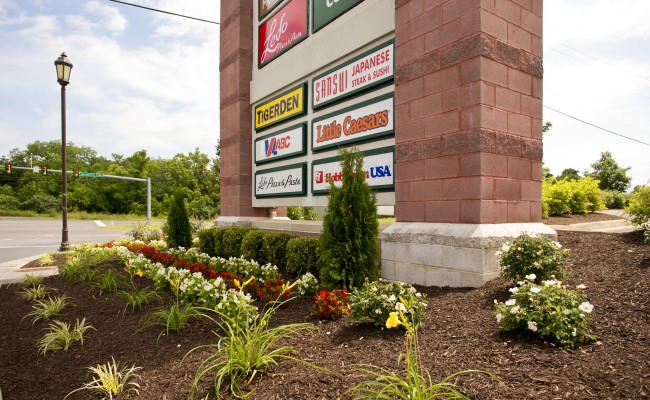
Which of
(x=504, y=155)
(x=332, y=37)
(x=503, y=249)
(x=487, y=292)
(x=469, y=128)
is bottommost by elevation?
(x=487, y=292)

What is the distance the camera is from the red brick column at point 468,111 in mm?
4988

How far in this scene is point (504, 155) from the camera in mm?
5199

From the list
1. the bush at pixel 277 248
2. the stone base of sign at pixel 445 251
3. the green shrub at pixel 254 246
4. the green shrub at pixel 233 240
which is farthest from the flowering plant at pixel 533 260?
the green shrub at pixel 233 240

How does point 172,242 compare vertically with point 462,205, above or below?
below

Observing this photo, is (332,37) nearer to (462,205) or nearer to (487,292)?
(462,205)

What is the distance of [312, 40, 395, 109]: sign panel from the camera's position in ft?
22.1

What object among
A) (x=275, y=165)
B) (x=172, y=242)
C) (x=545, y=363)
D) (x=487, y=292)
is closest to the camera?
(x=545, y=363)

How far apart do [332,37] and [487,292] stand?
20.1 ft

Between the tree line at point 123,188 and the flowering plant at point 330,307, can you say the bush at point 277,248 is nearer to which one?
the flowering plant at point 330,307

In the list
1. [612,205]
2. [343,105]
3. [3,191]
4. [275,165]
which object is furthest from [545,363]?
[3,191]

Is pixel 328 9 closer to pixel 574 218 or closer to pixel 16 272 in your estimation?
pixel 574 218

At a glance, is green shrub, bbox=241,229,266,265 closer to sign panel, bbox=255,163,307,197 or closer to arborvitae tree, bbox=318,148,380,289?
sign panel, bbox=255,163,307,197

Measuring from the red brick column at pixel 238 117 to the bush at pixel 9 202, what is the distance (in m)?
53.1

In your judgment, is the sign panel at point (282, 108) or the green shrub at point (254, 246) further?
the sign panel at point (282, 108)
